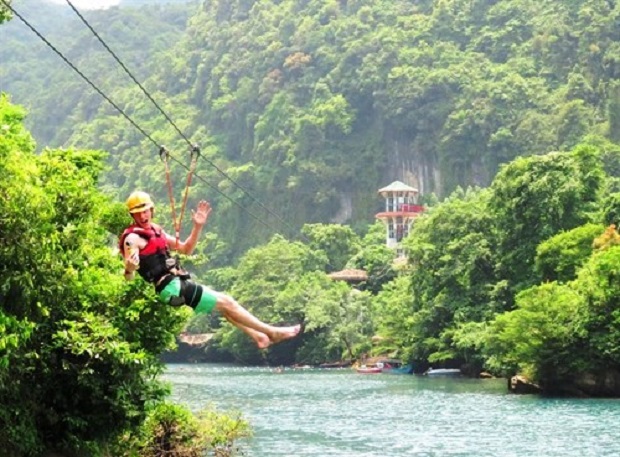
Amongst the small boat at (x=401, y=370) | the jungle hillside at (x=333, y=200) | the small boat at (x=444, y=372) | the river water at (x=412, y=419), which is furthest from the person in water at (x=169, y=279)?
the small boat at (x=401, y=370)

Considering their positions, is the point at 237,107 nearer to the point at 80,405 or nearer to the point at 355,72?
the point at 355,72

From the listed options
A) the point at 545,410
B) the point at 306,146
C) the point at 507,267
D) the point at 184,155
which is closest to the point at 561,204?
the point at 507,267

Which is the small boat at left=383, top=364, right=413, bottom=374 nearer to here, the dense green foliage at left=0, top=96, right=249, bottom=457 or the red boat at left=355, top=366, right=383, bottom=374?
the red boat at left=355, top=366, right=383, bottom=374

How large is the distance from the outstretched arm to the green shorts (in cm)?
71

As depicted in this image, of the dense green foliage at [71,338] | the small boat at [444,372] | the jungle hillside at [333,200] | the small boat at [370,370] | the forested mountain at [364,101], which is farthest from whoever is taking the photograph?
the forested mountain at [364,101]

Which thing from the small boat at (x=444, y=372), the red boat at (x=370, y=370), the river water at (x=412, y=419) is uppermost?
the red boat at (x=370, y=370)

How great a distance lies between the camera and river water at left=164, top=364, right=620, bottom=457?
30.1 m

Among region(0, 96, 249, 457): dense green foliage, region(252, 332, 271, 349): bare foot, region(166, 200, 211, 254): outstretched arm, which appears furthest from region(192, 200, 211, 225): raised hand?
region(0, 96, 249, 457): dense green foliage

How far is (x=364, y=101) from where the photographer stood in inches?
5763

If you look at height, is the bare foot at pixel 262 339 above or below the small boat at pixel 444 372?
below

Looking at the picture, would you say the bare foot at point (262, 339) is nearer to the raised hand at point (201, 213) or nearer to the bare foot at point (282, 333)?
the bare foot at point (282, 333)

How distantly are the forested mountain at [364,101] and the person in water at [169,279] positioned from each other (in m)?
103

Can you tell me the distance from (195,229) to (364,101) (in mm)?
134546

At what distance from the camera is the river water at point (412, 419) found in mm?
30141
